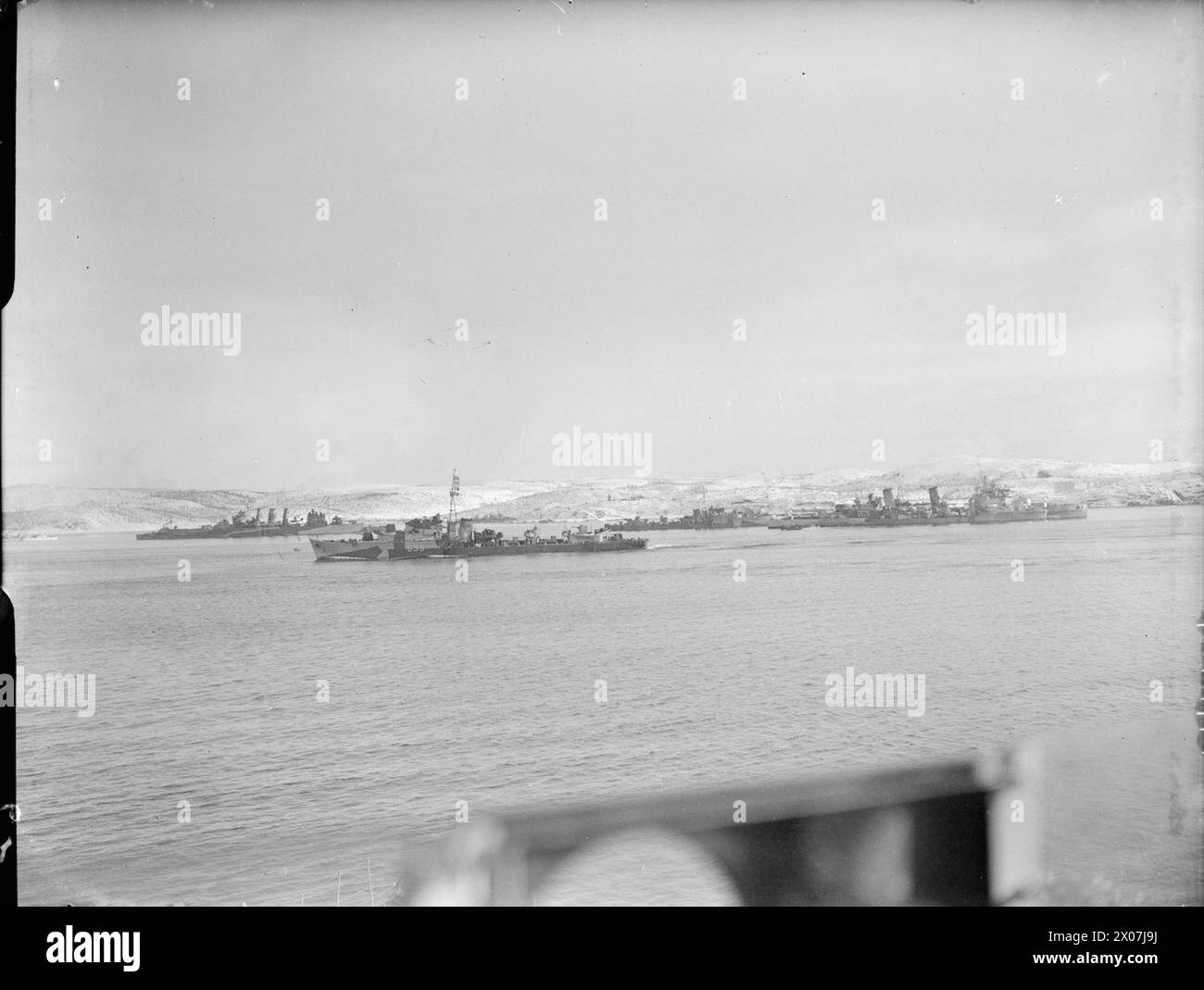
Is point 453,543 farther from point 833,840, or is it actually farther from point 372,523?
point 833,840

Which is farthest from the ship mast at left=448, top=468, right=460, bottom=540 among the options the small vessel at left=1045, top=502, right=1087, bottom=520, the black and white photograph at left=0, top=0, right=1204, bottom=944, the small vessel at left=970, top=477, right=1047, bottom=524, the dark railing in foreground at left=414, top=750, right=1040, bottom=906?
the small vessel at left=1045, top=502, right=1087, bottom=520

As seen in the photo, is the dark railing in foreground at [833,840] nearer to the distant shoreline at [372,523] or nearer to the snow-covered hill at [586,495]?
the distant shoreline at [372,523]

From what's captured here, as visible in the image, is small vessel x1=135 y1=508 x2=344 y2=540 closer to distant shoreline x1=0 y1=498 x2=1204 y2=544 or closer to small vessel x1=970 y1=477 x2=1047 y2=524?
distant shoreline x1=0 y1=498 x2=1204 y2=544

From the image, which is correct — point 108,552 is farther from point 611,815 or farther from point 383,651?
point 611,815

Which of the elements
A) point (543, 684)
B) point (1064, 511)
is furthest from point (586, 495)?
point (1064, 511)

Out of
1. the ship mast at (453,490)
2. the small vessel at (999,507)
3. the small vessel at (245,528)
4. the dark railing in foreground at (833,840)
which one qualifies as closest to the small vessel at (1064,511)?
the small vessel at (999,507)

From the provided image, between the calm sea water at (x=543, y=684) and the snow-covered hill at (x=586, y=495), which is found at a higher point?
the snow-covered hill at (x=586, y=495)

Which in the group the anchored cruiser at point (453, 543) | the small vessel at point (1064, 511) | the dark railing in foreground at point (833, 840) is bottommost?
the dark railing in foreground at point (833, 840)
